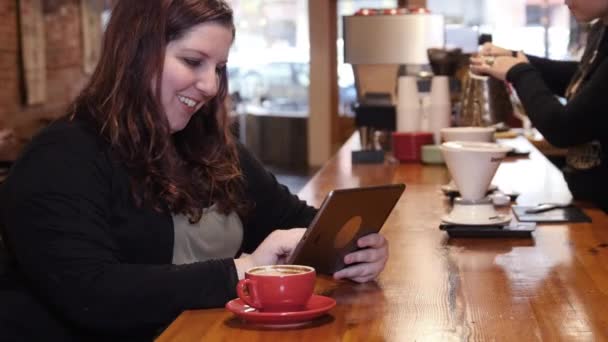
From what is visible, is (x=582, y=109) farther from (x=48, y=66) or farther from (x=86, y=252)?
(x=48, y=66)

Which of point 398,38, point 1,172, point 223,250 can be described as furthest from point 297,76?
point 223,250

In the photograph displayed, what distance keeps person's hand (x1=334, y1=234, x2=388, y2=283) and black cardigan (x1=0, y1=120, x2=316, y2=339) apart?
241 millimetres

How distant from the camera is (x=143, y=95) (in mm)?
2051

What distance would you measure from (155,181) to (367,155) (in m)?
2.16

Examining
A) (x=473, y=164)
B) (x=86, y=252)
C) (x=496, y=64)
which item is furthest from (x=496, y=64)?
(x=86, y=252)

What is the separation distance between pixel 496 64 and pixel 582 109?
541mm

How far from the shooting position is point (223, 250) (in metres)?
2.24

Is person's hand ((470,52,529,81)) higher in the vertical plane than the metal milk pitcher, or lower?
higher

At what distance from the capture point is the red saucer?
1632 millimetres

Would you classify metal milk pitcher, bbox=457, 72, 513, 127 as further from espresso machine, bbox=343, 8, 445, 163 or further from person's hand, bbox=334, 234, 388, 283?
person's hand, bbox=334, 234, 388, 283

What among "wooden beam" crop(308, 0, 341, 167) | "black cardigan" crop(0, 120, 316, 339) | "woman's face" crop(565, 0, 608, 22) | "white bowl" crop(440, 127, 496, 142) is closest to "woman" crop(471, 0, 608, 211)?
"woman's face" crop(565, 0, 608, 22)

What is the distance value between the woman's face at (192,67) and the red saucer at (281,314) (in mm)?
514

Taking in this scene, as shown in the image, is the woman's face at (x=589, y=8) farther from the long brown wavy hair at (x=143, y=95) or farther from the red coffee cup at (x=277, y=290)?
the red coffee cup at (x=277, y=290)

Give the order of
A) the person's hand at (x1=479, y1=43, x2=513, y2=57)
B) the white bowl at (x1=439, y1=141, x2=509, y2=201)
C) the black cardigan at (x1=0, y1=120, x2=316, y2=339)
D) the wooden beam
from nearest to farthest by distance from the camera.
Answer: the black cardigan at (x1=0, y1=120, x2=316, y2=339)
the white bowl at (x1=439, y1=141, x2=509, y2=201)
the person's hand at (x1=479, y1=43, x2=513, y2=57)
the wooden beam
